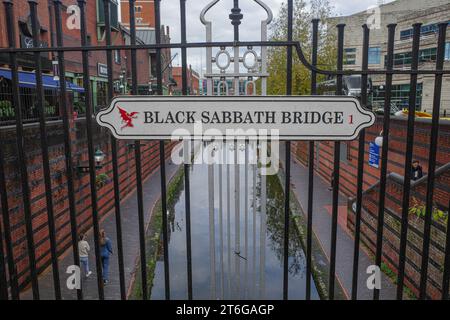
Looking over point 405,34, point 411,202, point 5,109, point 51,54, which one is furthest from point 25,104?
point 405,34

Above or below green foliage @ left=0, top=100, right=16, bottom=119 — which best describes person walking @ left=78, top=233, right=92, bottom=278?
below

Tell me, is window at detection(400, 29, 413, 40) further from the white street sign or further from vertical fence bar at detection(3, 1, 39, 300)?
vertical fence bar at detection(3, 1, 39, 300)

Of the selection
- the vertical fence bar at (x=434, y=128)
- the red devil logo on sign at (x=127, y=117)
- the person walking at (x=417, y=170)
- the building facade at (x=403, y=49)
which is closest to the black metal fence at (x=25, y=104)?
the red devil logo on sign at (x=127, y=117)

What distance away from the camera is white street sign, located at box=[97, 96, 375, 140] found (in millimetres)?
2252

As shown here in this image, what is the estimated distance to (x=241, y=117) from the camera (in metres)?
2.28

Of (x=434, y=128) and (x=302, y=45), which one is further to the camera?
(x=302, y=45)

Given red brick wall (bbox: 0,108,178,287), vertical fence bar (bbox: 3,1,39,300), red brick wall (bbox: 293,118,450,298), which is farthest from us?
red brick wall (bbox: 0,108,178,287)

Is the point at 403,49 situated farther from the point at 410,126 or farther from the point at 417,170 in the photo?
the point at 410,126

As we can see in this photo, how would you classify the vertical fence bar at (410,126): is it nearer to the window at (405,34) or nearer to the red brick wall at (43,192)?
the red brick wall at (43,192)

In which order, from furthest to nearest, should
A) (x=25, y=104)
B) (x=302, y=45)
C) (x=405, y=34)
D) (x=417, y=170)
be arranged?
1. (x=405, y=34)
2. (x=302, y=45)
3. (x=417, y=170)
4. (x=25, y=104)

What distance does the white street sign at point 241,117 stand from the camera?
2.25 meters

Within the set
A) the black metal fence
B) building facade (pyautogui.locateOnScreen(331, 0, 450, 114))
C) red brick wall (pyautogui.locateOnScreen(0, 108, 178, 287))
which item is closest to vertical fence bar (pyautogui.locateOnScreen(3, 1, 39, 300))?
the black metal fence

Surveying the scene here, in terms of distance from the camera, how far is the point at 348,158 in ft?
50.3

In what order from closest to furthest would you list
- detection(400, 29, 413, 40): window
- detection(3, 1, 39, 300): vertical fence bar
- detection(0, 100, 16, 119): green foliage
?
detection(3, 1, 39, 300): vertical fence bar → detection(0, 100, 16, 119): green foliage → detection(400, 29, 413, 40): window
